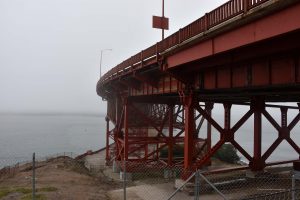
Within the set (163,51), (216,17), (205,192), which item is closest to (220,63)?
(216,17)

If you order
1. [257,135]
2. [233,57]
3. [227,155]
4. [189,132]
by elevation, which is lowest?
[227,155]

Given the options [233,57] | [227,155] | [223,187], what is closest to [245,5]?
[233,57]

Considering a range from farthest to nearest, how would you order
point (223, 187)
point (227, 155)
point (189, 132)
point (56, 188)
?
point (227, 155) → point (223, 187) → point (56, 188) → point (189, 132)

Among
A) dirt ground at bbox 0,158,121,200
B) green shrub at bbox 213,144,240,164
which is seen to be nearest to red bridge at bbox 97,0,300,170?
dirt ground at bbox 0,158,121,200

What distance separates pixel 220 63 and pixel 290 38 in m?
4.23

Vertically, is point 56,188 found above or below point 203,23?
below

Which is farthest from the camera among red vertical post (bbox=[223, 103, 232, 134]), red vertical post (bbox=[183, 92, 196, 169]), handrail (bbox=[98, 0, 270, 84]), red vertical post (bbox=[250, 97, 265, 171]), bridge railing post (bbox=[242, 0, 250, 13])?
red vertical post (bbox=[250, 97, 265, 171])

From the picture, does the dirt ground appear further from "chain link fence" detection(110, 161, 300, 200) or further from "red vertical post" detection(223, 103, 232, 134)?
"red vertical post" detection(223, 103, 232, 134)

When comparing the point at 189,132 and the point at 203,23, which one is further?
the point at 189,132

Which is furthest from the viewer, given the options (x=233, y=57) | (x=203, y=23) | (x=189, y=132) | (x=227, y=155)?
(x=227, y=155)

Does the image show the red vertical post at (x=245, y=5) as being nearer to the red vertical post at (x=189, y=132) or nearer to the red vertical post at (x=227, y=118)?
the red vertical post at (x=189, y=132)

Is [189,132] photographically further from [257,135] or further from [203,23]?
[257,135]

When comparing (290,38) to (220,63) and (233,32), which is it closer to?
(233,32)

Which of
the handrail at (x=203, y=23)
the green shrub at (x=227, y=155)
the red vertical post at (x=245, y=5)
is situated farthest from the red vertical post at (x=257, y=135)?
the green shrub at (x=227, y=155)
